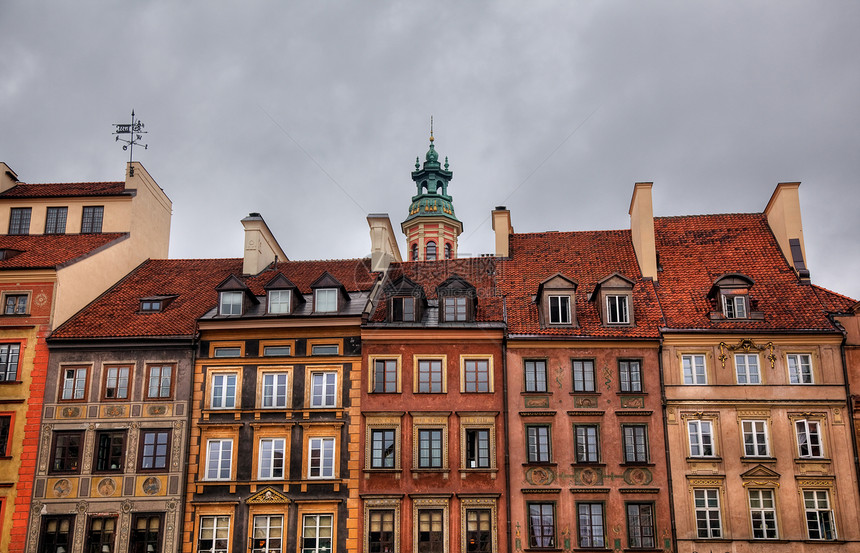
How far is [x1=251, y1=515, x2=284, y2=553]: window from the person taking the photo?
32.2 metres

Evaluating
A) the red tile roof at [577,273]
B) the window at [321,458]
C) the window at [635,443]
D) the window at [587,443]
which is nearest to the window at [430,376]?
the red tile roof at [577,273]

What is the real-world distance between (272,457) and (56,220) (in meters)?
16.2

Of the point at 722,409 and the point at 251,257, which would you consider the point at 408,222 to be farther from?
the point at 722,409

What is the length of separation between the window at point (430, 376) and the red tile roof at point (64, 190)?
16.5 m

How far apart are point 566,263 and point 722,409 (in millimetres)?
9200

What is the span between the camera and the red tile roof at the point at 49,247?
120 feet

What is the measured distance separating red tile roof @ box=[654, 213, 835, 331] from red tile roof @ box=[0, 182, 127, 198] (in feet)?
77.7

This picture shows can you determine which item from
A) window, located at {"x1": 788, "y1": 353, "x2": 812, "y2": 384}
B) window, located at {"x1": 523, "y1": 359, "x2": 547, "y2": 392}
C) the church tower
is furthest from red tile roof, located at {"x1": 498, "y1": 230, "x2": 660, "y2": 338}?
the church tower

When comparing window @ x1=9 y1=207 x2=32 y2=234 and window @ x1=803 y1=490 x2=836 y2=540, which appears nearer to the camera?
window @ x1=803 y1=490 x2=836 y2=540

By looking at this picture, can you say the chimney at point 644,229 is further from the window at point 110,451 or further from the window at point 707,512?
the window at point 110,451

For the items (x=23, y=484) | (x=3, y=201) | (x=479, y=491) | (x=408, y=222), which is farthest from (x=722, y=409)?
(x=408, y=222)

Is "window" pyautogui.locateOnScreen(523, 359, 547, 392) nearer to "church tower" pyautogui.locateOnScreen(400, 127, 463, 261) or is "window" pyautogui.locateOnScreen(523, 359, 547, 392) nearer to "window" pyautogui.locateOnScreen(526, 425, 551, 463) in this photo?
"window" pyautogui.locateOnScreen(526, 425, 551, 463)

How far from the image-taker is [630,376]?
33750mm

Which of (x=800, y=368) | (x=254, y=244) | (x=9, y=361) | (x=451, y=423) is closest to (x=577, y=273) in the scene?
(x=451, y=423)
